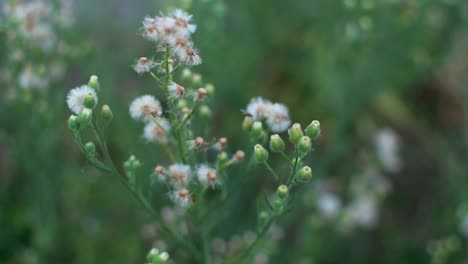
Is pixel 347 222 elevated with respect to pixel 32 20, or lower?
lower

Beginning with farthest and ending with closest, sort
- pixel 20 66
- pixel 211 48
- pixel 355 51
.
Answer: pixel 355 51 → pixel 211 48 → pixel 20 66

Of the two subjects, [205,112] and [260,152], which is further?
[205,112]

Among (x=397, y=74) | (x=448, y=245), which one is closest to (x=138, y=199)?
(x=448, y=245)

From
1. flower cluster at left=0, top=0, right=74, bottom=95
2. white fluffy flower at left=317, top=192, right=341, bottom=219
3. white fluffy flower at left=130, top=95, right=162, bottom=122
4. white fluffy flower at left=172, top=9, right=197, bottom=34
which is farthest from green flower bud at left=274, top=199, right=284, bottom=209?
white fluffy flower at left=317, top=192, right=341, bottom=219

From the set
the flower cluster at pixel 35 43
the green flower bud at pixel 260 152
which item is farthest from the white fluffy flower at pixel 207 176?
the flower cluster at pixel 35 43

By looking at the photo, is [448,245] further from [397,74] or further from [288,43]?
[288,43]

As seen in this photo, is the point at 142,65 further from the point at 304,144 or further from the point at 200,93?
the point at 304,144

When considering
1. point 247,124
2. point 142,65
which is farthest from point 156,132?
point 142,65
